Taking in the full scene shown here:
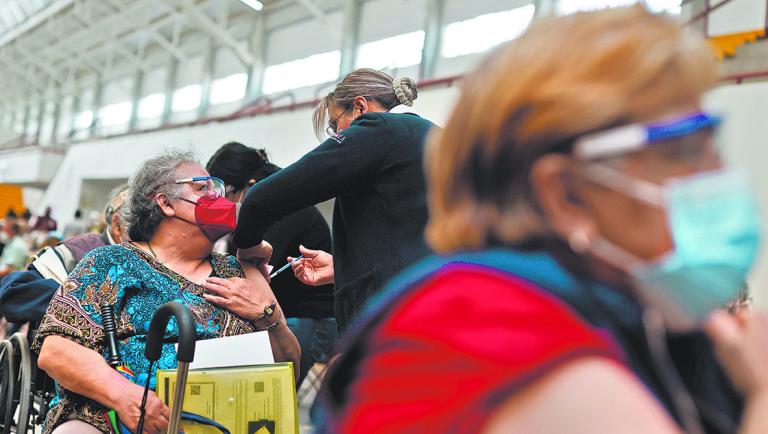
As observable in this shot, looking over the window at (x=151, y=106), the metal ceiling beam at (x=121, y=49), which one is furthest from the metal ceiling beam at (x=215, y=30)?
the metal ceiling beam at (x=121, y=49)

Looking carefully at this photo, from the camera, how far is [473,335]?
82cm

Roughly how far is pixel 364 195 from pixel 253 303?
716mm

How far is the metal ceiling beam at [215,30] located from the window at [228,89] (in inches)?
26.0

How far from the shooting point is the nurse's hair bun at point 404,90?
266 cm

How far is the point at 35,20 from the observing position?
73.7ft

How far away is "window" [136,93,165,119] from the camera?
22.7 meters

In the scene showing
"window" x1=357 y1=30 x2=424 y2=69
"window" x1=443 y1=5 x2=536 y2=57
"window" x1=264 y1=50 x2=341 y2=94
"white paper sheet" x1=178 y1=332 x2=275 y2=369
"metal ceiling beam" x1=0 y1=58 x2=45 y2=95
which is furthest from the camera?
"metal ceiling beam" x1=0 y1=58 x2=45 y2=95

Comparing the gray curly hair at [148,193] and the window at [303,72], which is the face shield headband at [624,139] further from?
the window at [303,72]

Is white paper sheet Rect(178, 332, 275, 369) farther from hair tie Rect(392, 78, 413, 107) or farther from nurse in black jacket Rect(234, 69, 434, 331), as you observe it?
hair tie Rect(392, 78, 413, 107)

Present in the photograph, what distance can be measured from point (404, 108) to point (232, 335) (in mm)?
915

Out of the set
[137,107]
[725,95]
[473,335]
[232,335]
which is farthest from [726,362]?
[137,107]

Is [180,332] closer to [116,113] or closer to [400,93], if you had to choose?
[400,93]

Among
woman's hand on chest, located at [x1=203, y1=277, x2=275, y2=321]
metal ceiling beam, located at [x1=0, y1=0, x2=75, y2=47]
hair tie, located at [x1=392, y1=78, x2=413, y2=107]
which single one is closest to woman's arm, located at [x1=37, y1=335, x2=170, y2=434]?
woman's hand on chest, located at [x1=203, y1=277, x2=275, y2=321]

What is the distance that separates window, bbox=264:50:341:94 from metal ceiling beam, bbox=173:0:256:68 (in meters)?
0.50
